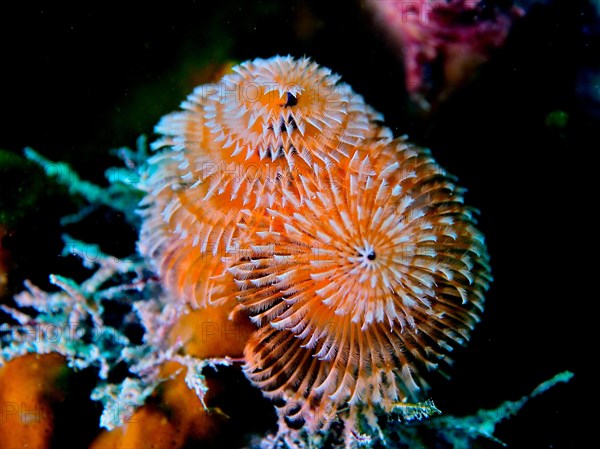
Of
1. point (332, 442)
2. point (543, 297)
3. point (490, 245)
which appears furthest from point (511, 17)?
point (332, 442)

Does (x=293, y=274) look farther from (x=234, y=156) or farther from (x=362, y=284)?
(x=234, y=156)

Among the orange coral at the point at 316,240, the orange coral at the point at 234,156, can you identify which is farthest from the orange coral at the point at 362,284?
the orange coral at the point at 234,156

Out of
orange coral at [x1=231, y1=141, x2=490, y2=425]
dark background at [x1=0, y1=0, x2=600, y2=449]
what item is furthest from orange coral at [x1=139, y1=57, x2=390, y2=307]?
dark background at [x1=0, y1=0, x2=600, y2=449]

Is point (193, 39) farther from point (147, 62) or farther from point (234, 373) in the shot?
point (234, 373)

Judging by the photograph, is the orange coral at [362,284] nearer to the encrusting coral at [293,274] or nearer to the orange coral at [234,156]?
the encrusting coral at [293,274]

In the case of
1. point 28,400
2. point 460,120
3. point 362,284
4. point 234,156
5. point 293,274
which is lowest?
point 28,400

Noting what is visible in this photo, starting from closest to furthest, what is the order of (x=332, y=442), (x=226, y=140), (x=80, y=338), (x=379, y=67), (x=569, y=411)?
(x=226, y=140), (x=332, y=442), (x=80, y=338), (x=569, y=411), (x=379, y=67)

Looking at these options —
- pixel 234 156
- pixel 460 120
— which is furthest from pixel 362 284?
pixel 460 120
